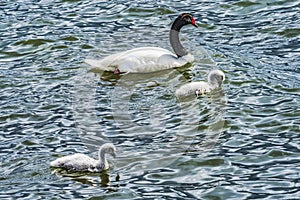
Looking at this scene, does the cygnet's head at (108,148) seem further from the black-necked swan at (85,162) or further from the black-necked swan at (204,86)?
the black-necked swan at (204,86)

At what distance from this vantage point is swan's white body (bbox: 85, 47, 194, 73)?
58.5 ft

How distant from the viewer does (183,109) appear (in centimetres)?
1605

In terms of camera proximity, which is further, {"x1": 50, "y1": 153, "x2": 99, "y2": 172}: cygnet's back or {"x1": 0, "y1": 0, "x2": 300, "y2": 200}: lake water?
{"x1": 50, "y1": 153, "x2": 99, "y2": 172}: cygnet's back

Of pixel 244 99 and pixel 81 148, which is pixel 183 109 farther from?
pixel 81 148

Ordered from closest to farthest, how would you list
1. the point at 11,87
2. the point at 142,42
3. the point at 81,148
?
1. the point at 81,148
2. the point at 11,87
3. the point at 142,42

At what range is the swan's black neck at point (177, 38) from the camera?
18422 millimetres

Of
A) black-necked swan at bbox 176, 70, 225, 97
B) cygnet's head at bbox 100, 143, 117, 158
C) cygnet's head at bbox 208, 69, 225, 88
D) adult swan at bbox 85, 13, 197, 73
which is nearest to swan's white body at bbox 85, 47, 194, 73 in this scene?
adult swan at bbox 85, 13, 197, 73

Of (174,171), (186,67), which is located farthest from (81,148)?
(186,67)

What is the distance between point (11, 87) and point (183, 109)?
118 inches

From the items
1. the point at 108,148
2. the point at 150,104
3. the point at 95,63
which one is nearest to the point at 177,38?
the point at 95,63

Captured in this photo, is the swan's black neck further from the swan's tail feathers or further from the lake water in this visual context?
the swan's tail feathers

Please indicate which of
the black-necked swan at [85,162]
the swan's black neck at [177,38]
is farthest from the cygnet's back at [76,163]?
the swan's black neck at [177,38]

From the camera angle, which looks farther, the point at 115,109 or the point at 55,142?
the point at 115,109

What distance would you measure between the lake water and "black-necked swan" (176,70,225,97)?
13 centimetres
